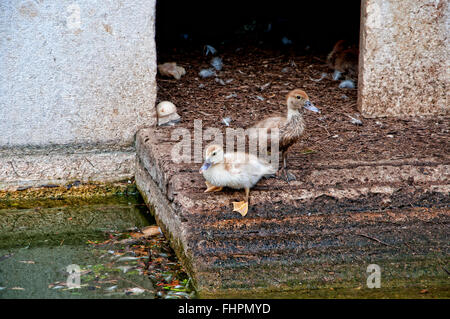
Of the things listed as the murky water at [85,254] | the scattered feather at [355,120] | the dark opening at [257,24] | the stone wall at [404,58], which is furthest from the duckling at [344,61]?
the murky water at [85,254]

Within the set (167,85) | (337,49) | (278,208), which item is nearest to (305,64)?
(337,49)

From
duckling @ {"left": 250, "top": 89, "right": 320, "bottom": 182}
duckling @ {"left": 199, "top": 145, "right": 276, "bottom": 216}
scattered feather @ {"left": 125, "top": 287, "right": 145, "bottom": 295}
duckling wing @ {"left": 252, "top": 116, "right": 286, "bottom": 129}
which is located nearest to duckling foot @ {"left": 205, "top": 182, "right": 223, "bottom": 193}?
duckling @ {"left": 199, "top": 145, "right": 276, "bottom": 216}

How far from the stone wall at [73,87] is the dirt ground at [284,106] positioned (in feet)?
2.09

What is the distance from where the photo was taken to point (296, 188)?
4109mm

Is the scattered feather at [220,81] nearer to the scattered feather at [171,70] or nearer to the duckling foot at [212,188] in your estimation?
the scattered feather at [171,70]

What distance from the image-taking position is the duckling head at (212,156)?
397 centimetres

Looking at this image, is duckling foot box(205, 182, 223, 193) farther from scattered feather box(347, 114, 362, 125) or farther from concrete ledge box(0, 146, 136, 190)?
scattered feather box(347, 114, 362, 125)

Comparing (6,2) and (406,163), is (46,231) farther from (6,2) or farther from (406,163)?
(406,163)

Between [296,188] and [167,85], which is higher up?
[167,85]

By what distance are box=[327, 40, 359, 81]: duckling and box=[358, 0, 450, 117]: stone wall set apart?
1033mm

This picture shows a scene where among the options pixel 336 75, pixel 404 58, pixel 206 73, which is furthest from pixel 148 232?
pixel 336 75

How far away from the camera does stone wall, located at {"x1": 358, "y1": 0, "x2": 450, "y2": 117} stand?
5.23 meters
